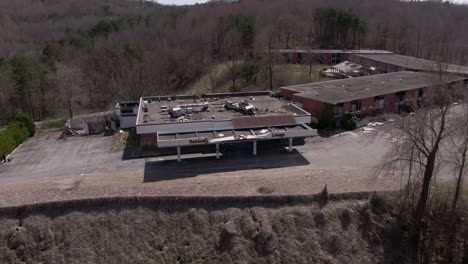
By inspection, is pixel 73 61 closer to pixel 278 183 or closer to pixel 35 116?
pixel 35 116

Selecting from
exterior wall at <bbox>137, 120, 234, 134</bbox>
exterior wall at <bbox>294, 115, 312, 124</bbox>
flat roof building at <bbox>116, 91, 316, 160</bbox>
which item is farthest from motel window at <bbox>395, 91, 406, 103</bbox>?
exterior wall at <bbox>137, 120, 234, 134</bbox>

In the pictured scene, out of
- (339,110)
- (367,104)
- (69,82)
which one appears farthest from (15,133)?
(367,104)

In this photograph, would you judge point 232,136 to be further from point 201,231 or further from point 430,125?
point 430,125

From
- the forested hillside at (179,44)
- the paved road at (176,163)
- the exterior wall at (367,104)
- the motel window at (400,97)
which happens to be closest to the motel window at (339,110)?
the exterior wall at (367,104)

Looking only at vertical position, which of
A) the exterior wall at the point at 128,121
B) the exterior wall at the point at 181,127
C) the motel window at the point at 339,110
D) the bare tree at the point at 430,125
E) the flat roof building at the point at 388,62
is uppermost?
the bare tree at the point at 430,125

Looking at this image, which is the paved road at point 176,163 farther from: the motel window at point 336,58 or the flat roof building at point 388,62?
the motel window at point 336,58

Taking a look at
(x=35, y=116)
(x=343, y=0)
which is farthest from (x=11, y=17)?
(x=343, y=0)

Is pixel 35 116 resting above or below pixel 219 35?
below
